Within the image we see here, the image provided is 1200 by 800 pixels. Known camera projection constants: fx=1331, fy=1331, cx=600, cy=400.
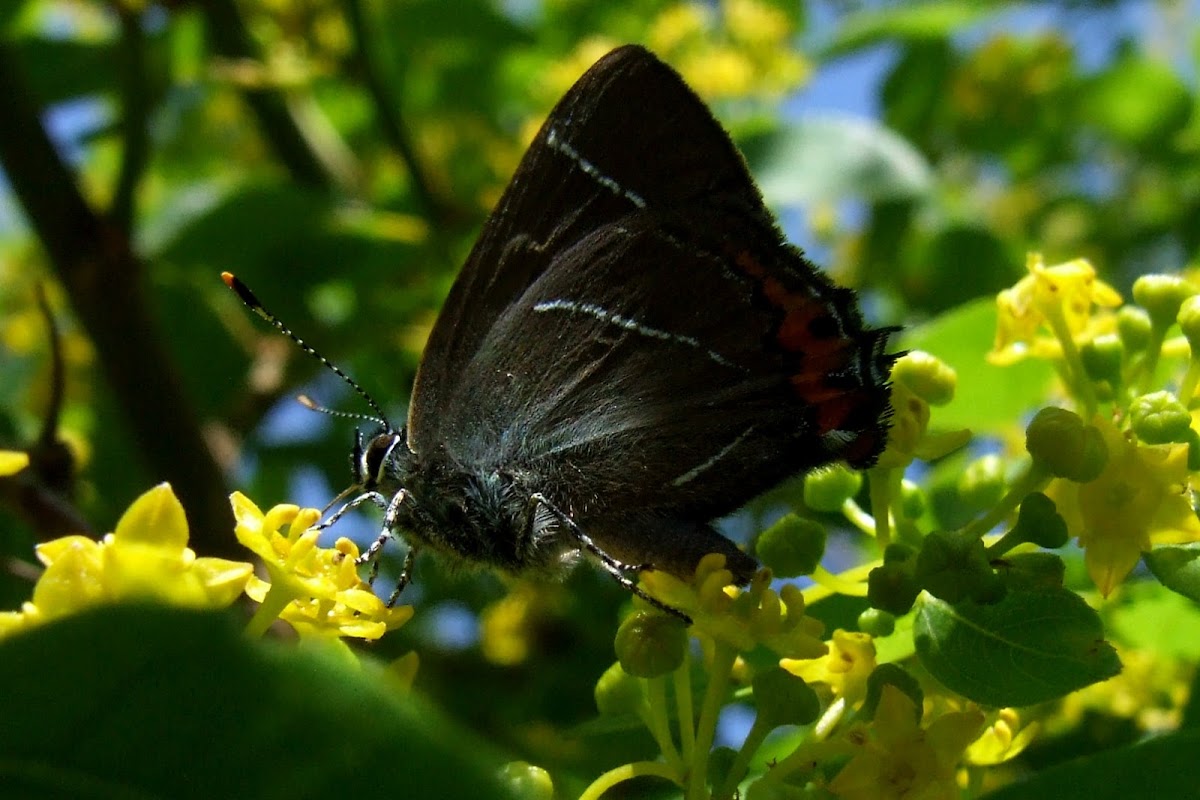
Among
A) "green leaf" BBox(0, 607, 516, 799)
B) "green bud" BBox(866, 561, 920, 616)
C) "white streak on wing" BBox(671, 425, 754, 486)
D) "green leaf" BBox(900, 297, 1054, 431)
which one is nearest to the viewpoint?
"green leaf" BBox(0, 607, 516, 799)

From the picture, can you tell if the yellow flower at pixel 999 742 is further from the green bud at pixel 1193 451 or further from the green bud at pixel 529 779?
the green bud at pixel 529 779

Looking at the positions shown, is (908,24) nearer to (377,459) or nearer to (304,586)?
(377,459)

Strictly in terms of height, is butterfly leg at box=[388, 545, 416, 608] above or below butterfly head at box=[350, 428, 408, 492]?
below

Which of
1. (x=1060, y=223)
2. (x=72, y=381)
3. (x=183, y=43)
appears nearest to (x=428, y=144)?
(x=183, y=43)

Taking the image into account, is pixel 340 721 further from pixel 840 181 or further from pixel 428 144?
pixel 428 144

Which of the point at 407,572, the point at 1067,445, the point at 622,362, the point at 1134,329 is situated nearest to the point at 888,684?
the point at 1067,445

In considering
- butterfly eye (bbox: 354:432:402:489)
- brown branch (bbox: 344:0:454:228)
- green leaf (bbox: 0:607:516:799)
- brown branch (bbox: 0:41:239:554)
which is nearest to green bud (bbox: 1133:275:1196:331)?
butterfly eye (bbox: 354:432:402:489)

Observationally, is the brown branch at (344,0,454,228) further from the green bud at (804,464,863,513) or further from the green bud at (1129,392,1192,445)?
the green bud at (1129,392,1192,445)
